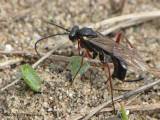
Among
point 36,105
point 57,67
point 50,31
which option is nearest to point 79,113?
point 36,105

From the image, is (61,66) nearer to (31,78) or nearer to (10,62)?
(31,78)

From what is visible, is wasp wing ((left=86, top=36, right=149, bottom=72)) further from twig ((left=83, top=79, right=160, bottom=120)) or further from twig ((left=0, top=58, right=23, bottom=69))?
twig ((left=0, top=58, right=23, bottom=69))

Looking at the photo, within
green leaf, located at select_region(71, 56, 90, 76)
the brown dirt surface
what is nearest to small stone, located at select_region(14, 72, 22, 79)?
the brown dirt surface

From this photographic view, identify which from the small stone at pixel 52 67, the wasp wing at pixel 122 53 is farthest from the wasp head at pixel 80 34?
the small stone at pixel 52 67

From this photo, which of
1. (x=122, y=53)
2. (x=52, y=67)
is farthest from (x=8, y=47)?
(x=122, y=53)

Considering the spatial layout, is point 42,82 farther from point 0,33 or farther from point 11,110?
point 0,33

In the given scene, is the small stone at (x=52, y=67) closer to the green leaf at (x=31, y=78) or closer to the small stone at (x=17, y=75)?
the green leaf at (x=31, y=78)
